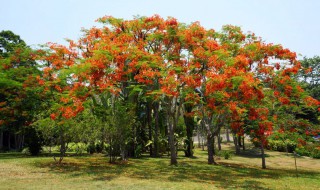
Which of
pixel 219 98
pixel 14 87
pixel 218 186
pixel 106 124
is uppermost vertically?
pixel 14 87

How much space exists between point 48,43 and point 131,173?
12.4 meters

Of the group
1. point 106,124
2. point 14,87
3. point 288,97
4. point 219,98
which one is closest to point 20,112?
point 14,87

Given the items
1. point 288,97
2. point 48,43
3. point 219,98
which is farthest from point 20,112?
point 288,97

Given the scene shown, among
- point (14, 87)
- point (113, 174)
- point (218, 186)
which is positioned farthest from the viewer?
point (14, 87)

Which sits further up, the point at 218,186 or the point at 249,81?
the point at 249,81

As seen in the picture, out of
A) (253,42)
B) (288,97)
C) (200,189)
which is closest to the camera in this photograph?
(200,189)

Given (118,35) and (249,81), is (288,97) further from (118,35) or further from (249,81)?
(118,35)

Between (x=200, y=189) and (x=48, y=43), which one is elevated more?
(x=48, y=43)

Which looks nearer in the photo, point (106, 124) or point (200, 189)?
point (200, 189)

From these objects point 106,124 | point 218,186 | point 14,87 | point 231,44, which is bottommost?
point 218,186

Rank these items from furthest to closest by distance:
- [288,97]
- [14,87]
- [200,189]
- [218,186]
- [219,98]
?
1. [14,87]
2. [288,97]
3. [219,98]
4. [218,186]
5. [200,189]

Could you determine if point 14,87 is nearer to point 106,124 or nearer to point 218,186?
point 106,124

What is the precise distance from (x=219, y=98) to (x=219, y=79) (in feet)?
7.77

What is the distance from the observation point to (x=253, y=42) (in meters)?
21.1
